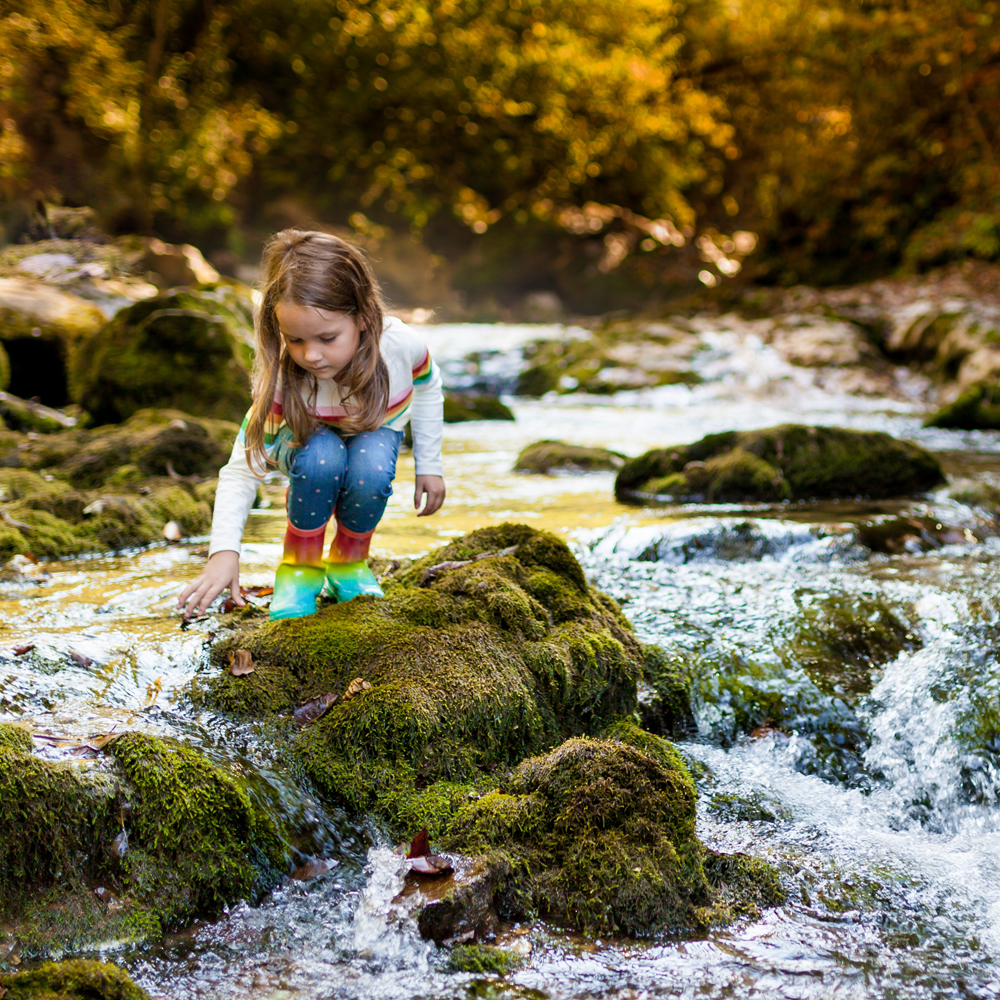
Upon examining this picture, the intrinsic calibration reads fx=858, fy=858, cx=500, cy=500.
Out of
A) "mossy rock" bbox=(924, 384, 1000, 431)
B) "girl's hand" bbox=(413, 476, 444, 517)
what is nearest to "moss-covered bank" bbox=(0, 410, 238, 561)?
"girl's hand" bbox=(413, 476, 444, 517)

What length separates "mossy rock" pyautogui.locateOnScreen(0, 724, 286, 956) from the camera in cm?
184

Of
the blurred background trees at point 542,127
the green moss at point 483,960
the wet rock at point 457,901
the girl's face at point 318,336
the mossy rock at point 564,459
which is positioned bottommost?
the green moss at point 483,960

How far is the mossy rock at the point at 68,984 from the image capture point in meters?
1.55

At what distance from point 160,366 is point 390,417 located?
5319 millimetres

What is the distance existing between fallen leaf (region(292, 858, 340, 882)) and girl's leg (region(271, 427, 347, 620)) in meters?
0.96

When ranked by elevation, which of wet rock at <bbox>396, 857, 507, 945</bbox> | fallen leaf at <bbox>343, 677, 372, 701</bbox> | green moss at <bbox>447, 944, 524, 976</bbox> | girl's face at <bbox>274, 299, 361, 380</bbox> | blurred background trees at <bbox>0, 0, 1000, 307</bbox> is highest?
blurred background trees at <bbox>0, 0, 1000, 307</bbox>

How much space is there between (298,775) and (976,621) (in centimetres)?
284

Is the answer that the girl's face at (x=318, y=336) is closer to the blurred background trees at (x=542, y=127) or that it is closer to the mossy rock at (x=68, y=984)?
the mossy rock at (x=68, y=984)

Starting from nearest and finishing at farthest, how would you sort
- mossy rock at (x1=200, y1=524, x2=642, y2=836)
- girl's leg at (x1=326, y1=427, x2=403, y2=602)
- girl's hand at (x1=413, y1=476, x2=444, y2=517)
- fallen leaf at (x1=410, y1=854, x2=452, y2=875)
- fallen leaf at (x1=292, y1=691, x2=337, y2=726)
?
fallen leaf at (x1=410, y1=854, x2=452, y2=875)
mossy rock at (x1=200, y1=524, x2=642, y2=836)
fallen leaf at (x1=292, y1=691, x2=337, y2=726)
girl's leg at (x1=326, y1=427, x2=403, y2=602)
girl's hand at (x1=413, y1=476, x2=444, y2=517)

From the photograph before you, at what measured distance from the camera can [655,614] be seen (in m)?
3.72

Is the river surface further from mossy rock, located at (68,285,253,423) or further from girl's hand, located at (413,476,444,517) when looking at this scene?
mossy rock, located at (68,285,253,423)

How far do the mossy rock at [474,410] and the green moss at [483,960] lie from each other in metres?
8.36

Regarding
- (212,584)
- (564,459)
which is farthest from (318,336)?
(564,459)

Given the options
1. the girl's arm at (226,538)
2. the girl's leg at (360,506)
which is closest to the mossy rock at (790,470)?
the girl's leg at (360,506)
